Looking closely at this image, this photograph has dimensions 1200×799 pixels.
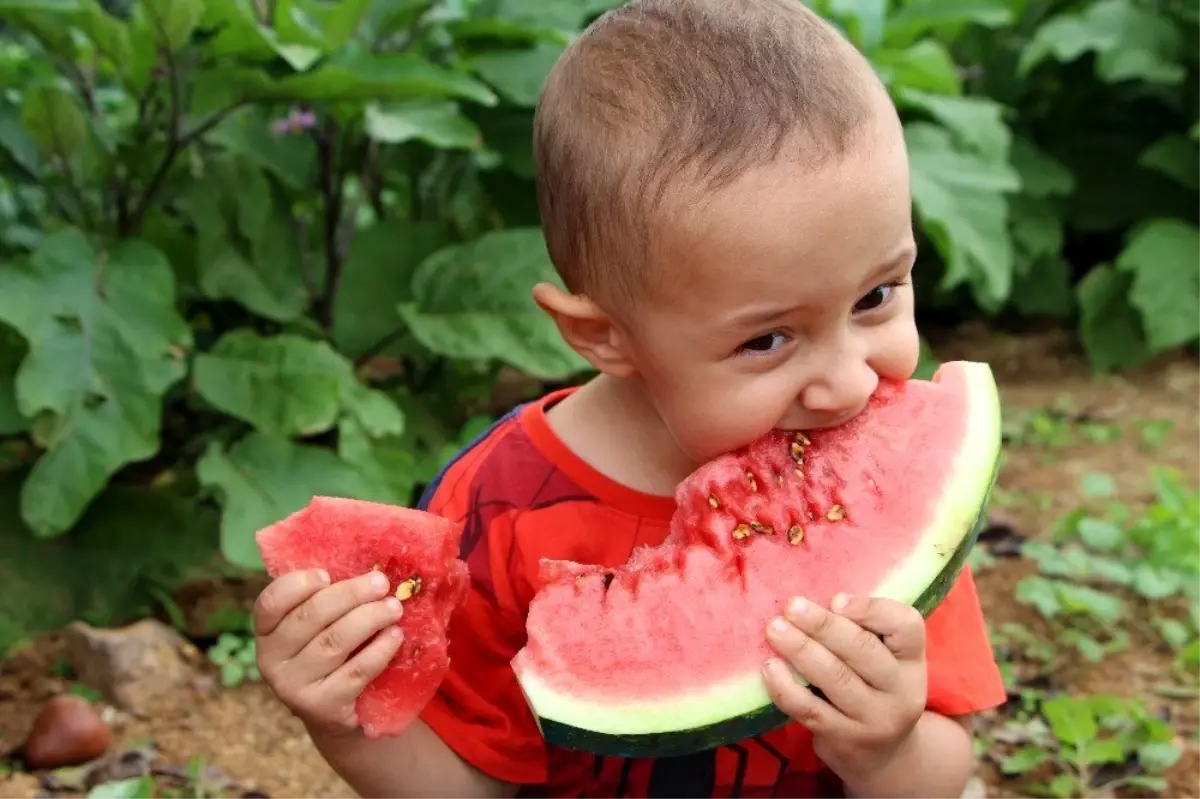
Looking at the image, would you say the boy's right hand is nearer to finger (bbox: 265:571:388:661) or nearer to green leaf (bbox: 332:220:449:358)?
finger (bbox: 265:571:388:661)

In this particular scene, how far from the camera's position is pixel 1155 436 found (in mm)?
3902

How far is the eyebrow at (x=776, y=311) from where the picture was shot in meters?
1.28

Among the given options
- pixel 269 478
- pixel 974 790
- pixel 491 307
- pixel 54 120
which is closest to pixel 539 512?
pixel 974 790

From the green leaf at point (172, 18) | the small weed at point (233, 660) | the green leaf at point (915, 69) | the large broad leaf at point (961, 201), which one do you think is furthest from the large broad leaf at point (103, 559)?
the green leaf at point (915, 69)

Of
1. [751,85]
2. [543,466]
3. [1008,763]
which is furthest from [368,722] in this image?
[1008,763]

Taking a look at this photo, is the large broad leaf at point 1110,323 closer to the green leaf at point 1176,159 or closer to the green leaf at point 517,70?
the green leaf at point 1176,159

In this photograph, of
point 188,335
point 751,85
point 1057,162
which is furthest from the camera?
point 1057,162

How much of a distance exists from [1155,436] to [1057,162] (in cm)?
157

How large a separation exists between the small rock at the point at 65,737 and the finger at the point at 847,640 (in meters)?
1.59

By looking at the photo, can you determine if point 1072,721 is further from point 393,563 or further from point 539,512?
point 393,563

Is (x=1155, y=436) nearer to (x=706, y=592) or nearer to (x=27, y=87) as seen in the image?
(x=706, y=592)

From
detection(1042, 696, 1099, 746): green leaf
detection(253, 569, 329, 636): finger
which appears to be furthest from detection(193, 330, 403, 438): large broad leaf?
detection(1042, 696, 1099, 746): green leaf

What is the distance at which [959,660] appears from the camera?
1578 mm

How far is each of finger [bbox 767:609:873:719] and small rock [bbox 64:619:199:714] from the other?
166 centimetres
